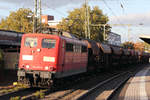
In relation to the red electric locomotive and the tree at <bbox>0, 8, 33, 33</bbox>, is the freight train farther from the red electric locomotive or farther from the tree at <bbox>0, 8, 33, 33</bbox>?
the tree at <bbox>0, 8, 33, 33</bbox>

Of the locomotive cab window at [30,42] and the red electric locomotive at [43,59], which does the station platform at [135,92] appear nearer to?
the red electric locomotive at [43,59]

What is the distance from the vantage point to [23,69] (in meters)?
12.3

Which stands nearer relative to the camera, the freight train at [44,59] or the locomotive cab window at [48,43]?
the freight train at [44,59]

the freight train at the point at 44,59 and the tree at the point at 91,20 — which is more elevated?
the tree at the point at 91,20

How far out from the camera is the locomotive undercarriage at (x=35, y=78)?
1181 cm

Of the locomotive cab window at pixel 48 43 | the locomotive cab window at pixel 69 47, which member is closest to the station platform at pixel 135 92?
the locomotive cab window at pixel 69 47

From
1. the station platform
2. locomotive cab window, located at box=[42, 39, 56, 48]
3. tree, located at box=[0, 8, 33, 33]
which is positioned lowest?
the station platform

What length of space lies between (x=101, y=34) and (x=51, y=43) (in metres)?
48.3

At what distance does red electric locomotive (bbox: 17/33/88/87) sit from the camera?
39.2ft

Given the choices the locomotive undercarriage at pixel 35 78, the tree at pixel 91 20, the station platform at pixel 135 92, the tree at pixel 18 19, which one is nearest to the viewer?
the station platform at pixel 135 92

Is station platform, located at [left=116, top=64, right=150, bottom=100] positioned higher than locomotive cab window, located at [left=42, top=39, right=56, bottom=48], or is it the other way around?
locomotive cab window, located at [left=42, top=39, right=56, bottom=48]

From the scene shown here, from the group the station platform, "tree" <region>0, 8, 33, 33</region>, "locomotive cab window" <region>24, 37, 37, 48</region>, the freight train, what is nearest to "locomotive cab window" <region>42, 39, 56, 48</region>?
the freight train

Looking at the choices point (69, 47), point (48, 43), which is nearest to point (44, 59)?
point (48, 43)

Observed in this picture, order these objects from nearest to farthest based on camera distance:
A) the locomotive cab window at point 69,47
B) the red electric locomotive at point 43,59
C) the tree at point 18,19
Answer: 1. the red electric locomotive at point 43,59
2. the locomotive cab window at point 69,47
3. the tree at point 18,19
